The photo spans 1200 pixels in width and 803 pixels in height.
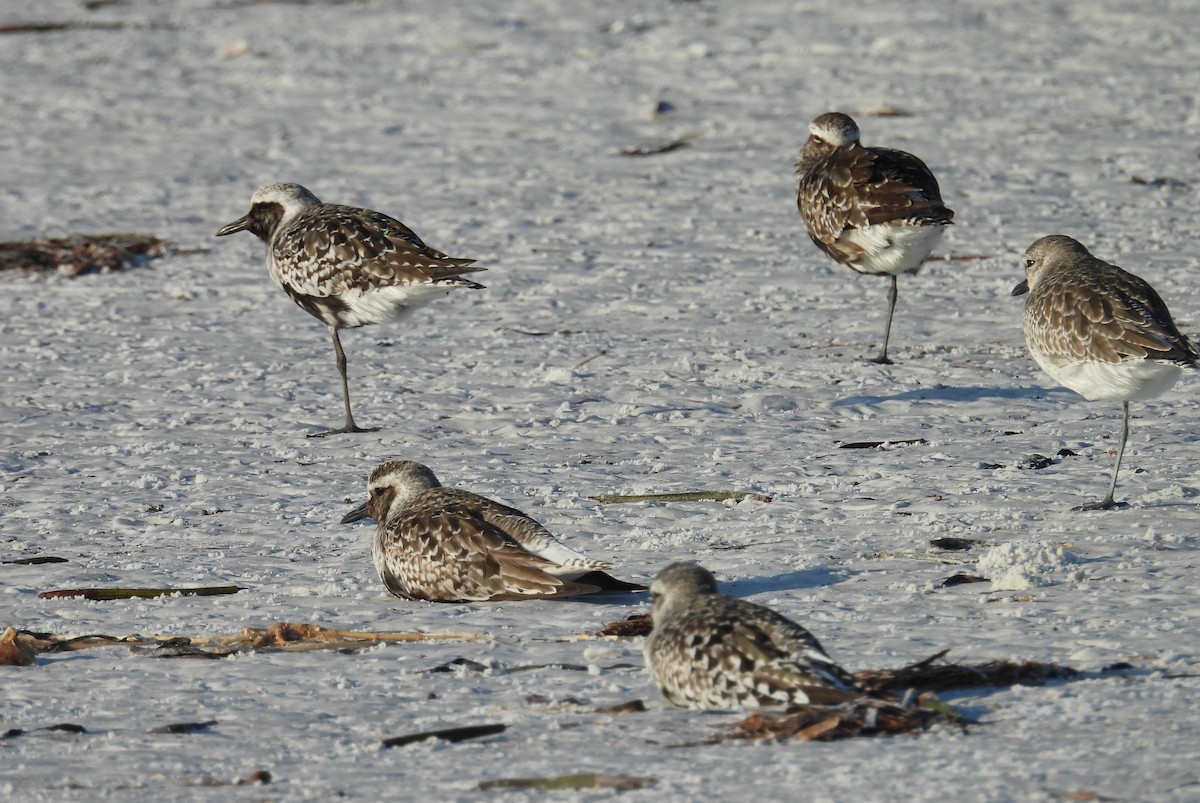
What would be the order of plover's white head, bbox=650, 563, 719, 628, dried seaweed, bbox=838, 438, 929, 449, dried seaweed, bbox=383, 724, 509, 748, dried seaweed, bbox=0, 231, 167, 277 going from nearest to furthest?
dried seaweed, bbox=383, 724, 509, 748 → plover's white head, bbox=650, 563, 719, 628 → dried seaweed, bbox=838, 438, 929, 449 → dried seaweed, bbox=0, 231, 167, 277

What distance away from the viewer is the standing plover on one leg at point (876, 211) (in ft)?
38.3

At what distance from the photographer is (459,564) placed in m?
7.80

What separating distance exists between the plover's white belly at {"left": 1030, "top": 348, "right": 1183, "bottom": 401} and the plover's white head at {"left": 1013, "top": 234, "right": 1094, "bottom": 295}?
3.15ft

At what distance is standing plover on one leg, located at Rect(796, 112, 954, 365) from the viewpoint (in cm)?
1169

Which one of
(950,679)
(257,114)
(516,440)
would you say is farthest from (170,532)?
(257,114)

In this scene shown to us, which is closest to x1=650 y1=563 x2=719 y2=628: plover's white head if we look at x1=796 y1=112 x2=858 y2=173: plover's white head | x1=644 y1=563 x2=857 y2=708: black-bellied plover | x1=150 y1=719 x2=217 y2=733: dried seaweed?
x1=644 y1=563 x2=857 y2=708: black-bellied plover

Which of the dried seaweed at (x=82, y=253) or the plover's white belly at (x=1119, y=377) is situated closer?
the plover's white belly at (x=1119, y=377)

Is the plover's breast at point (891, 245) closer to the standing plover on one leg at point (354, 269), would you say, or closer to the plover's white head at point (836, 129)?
the plover's white head at point (836, 129)

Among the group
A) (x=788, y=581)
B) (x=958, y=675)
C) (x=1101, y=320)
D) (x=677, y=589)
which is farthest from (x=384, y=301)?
(x=958, y=675)

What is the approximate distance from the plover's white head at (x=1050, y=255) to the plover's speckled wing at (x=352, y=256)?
11.4 ft

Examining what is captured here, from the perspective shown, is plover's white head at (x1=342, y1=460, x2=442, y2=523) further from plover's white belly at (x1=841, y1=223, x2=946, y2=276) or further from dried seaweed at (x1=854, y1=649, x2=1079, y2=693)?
plover's white belly at (x1=841, y1=223, x2=946, y2=276)

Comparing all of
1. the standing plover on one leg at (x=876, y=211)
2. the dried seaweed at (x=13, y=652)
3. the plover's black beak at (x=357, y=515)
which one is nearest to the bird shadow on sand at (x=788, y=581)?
the plover's black beak at (x=357, y=515)

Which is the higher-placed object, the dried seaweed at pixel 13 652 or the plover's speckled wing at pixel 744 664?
the plover's speckled wing at pixel 744 664

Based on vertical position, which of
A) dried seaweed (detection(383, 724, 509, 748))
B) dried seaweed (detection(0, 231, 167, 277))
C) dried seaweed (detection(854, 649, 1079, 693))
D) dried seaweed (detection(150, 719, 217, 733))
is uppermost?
dried seaweed (detection(0, 231, 167, 277))
